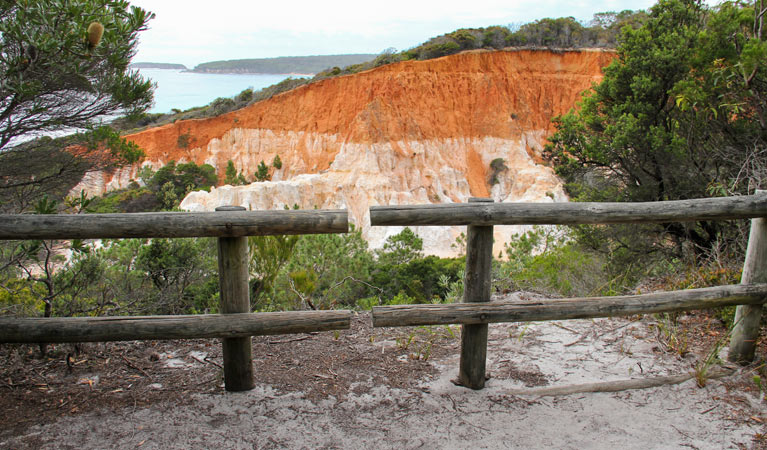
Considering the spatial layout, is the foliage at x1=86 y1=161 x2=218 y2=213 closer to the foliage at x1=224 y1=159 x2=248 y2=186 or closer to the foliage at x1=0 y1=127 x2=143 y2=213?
the foliage at x1=224 y1=159 x2=248 y2=186

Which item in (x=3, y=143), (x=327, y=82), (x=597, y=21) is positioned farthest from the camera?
(x=597, y=21)

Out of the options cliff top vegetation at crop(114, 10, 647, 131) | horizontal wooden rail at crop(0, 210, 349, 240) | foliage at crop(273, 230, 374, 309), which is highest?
cliff top vegetation at crop(114, 10, 647, 131)

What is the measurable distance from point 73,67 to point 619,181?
842cm

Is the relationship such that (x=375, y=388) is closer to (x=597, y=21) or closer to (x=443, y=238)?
(x=443, y=238)

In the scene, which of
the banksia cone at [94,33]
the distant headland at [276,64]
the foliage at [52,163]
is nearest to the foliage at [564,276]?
the foliage at [52,163]

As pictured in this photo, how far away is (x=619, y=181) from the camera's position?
8.84 meters

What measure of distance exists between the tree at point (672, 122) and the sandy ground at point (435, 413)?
3.17 m

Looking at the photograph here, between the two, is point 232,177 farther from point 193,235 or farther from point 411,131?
point 193,235

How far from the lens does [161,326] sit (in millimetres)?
2949

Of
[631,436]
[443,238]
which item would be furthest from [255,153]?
[631,436]

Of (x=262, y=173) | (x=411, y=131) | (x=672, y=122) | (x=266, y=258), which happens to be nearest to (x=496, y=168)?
(x=411, y=131)

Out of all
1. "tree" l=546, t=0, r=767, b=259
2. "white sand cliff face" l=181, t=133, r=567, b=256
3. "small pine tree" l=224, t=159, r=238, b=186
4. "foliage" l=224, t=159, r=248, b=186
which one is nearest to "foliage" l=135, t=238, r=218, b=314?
"tree" l=546, t=0, r=767, b=259

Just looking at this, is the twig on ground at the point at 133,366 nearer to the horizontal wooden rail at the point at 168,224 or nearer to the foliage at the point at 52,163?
the horizontal wooden rail at the point at 168,224

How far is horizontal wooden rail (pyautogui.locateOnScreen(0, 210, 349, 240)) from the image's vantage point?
2.78m
